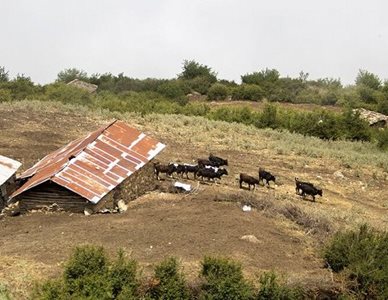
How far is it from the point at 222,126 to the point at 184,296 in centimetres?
2229

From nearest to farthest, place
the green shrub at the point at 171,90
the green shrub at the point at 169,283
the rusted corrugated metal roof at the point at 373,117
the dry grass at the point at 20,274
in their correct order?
1. the green shrub at the point at 169,283
2. the dry grass at the point at 20,274
3. the rusted corrugated metal roof at the point at 373,117
4. the green shrub at the point at 171,90

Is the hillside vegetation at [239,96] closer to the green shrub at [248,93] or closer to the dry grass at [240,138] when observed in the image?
the green shrub at [248,93]

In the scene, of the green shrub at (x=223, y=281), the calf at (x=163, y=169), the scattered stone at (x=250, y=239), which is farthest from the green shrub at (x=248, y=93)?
the green shrub at (x=223, y=281)

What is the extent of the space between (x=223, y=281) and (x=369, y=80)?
198ft

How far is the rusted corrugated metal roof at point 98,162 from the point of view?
572 inches

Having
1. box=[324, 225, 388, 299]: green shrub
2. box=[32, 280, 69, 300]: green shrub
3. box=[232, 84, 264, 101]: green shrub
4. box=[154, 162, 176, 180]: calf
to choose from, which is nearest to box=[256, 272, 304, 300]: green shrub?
box=[324, 225, 388, 299]: green shrub

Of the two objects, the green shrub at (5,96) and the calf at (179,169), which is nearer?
the calf at (179,169)

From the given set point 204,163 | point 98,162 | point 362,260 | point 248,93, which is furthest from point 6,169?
point 248,93

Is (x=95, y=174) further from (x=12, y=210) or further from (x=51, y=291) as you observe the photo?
(x=51, y=291)

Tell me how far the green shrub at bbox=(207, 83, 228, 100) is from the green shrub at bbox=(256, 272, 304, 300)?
152ft

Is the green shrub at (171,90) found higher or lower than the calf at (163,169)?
lower

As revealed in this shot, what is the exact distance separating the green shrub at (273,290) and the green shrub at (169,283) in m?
1.17

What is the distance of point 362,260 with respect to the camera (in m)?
10.8

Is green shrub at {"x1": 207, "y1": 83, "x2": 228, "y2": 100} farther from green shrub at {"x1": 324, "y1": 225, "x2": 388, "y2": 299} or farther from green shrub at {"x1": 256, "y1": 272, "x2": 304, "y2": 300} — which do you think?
green shrub at {"x1": 256, "y1": 272, "x2": 304, "y2": 300}
